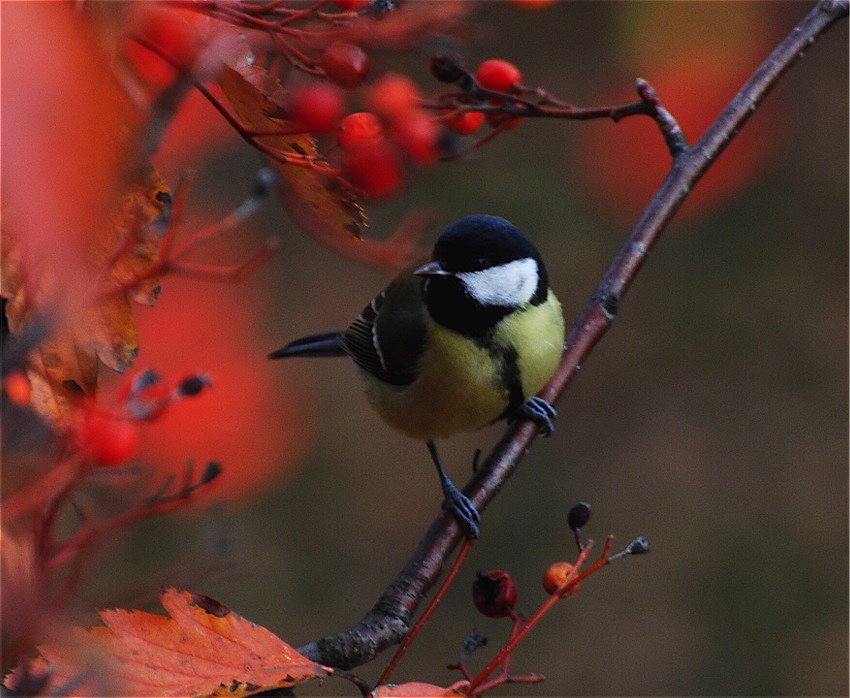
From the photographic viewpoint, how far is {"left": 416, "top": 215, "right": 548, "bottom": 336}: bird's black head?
5.78ft

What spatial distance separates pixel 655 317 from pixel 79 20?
346cm

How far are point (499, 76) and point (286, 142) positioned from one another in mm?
550

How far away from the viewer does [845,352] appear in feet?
11.8

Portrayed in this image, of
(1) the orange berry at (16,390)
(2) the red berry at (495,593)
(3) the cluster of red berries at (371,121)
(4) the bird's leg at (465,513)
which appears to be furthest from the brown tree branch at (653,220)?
(1) the orange berry at (16,390)

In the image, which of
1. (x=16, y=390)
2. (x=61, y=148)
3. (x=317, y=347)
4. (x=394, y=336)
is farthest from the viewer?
(x=317, y=347)

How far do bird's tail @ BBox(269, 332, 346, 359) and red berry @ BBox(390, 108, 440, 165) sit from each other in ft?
3.71

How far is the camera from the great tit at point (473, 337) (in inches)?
68.9

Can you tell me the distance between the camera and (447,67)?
Result: 1.29 m

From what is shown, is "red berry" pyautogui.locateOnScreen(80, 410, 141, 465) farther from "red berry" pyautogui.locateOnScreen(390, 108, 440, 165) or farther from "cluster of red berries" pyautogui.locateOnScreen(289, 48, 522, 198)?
"red berry" pyautogui.locateOnScreen(390, 108, 440, 165)

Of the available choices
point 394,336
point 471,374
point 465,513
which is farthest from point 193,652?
point 394,336

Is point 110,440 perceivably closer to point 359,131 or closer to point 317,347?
point 359,131

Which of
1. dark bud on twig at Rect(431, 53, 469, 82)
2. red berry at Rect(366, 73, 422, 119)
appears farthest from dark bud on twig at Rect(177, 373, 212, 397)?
dark bud on twig at Rect(431, 53, 469, 82)

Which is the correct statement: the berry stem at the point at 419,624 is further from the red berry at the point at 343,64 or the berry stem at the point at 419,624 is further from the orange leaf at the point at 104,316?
the red berry at the point at 343,64

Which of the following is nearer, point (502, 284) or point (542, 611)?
point (542, 611)
